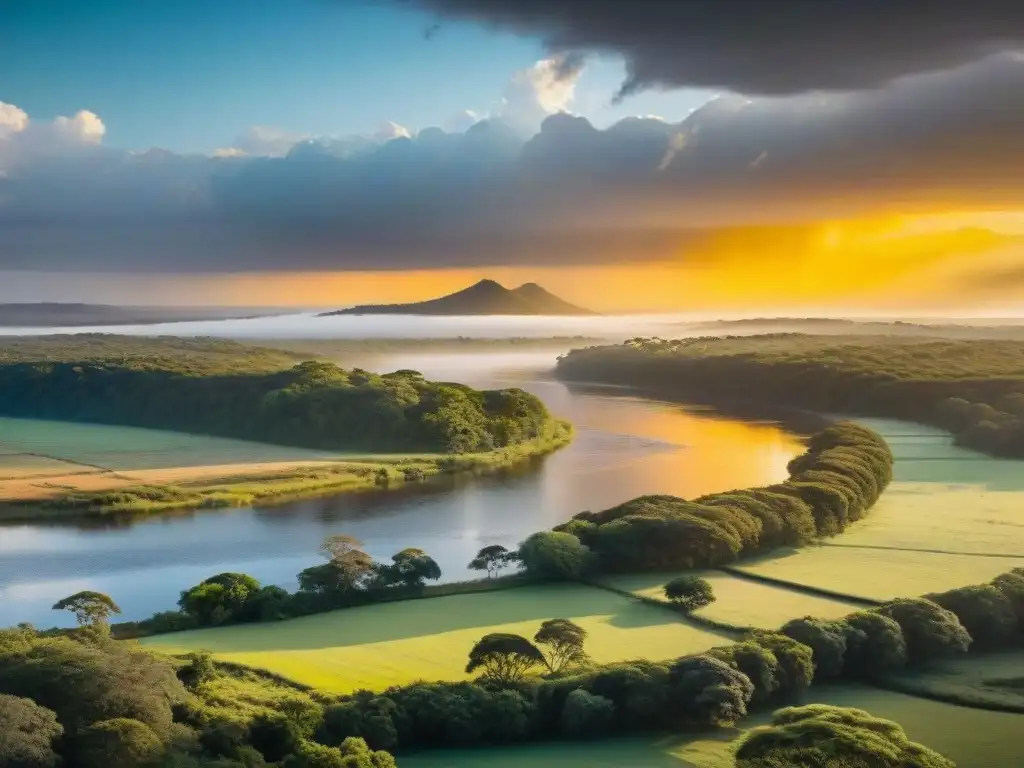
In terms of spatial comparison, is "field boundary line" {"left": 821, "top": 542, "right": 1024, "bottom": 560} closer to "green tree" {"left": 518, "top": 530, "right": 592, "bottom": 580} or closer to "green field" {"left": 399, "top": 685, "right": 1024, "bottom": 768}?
"green tree" {"left": 518, "top": 530, "right": 592, "bottom": 580}

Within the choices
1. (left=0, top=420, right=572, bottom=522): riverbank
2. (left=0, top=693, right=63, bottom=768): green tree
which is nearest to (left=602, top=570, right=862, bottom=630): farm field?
(left=0, top=693, right=63, bottom=768): green tree

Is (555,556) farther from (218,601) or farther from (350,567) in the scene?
(218,601)

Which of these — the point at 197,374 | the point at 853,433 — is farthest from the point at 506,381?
the point at 853,433

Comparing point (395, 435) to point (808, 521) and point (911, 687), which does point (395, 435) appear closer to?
point (808, 521)

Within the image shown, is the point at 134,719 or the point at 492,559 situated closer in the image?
the point at 134,719

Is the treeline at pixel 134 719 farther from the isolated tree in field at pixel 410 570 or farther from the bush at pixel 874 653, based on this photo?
the bush at pixel 874 653

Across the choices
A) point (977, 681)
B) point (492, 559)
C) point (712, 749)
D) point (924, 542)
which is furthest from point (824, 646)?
point (924, 542)
